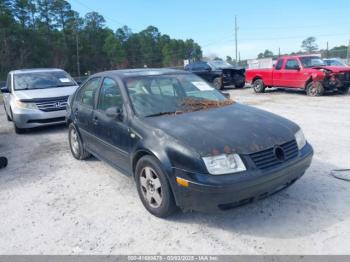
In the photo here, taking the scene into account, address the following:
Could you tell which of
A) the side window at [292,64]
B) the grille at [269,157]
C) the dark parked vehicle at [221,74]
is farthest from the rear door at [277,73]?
the grille at [269,157]

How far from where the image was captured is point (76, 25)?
65875 millimetres

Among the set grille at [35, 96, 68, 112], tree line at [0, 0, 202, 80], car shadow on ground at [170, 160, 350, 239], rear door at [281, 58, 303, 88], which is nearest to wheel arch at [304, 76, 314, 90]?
rear door at [281, 58, 303, 88]

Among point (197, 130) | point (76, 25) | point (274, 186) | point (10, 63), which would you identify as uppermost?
point (76, 25)

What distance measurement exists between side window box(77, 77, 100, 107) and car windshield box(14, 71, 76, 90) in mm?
3939

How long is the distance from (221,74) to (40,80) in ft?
33.5

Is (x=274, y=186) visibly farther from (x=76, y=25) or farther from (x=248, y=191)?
(x=76, y=25)

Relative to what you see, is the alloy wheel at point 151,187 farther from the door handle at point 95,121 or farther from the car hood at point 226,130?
the door handle at point 95,121

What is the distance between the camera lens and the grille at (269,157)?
3025mm

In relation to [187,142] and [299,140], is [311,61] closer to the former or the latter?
[299,140]

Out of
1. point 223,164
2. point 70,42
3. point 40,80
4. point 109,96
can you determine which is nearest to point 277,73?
point 40,80

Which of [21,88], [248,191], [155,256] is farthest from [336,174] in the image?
[21,88]

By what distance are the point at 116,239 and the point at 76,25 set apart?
229 ft

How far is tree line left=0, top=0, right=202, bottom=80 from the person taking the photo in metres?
47.2

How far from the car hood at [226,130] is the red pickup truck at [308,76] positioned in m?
9.95
